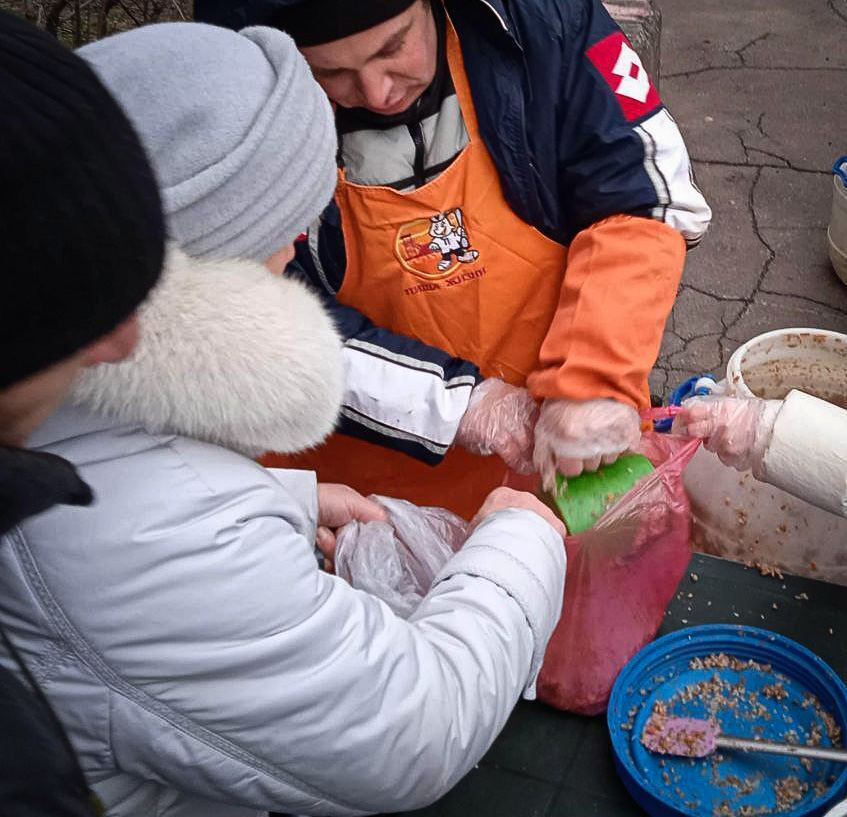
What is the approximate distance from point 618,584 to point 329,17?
1.04m

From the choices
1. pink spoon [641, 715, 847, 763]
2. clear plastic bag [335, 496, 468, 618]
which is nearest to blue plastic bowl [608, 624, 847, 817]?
pink spoon [641, 715, 847, 763]

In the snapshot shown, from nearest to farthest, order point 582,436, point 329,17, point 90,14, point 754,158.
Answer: point 329,17
point 582,436
point 90,14
point 754,158

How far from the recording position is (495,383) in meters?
1.79

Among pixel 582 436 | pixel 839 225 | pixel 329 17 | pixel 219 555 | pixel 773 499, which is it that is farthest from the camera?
pixel 839 225

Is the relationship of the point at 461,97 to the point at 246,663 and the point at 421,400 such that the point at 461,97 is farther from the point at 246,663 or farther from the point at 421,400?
the point at 246,663

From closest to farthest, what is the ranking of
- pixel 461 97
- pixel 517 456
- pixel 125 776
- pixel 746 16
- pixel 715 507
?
pixel 125 776, pixel 461 97, pixel 517 456, pixel 715 507, pixel 746 16

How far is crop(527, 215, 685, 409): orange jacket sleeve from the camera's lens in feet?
5.33

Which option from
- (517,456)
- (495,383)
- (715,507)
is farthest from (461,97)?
(715,507)

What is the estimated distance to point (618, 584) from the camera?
1.68 m

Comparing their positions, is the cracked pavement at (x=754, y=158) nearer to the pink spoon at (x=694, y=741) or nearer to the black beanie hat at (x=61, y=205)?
the pink spoon at (x=694, y=741)

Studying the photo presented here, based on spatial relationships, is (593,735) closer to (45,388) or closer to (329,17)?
(45,388)

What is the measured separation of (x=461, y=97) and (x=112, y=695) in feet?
3.70

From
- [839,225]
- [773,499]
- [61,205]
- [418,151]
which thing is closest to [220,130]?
[61,205]

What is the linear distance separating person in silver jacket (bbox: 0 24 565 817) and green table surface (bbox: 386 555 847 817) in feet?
1.25
